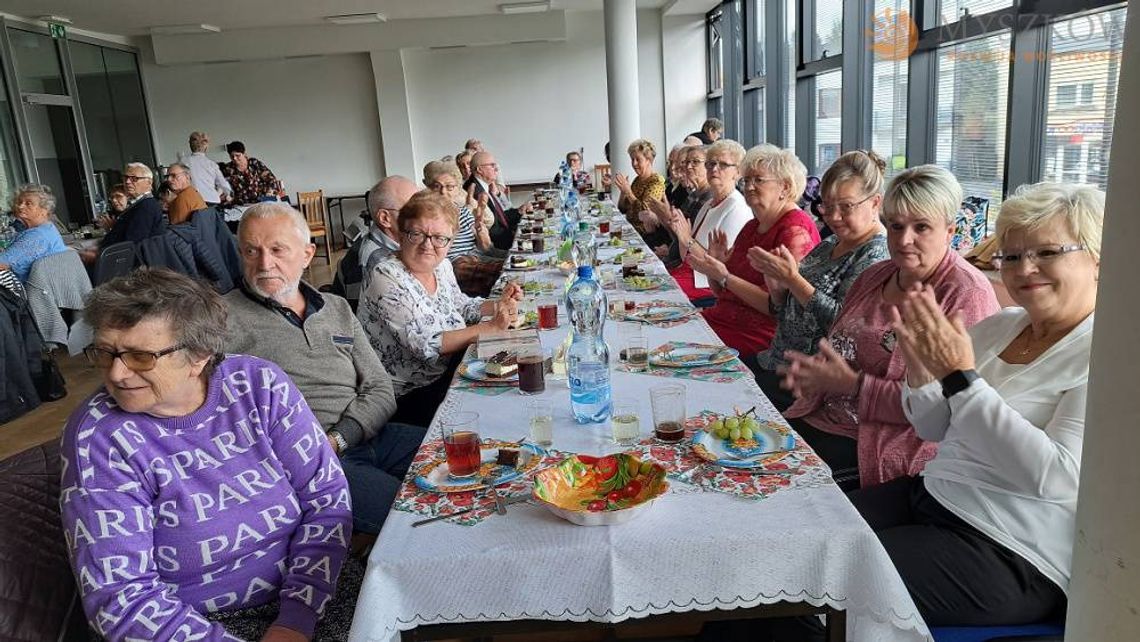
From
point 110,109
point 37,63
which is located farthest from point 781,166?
point 110,109

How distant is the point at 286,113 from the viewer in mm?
11797

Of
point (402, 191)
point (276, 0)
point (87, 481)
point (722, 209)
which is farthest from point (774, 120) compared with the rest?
point (87, 481)

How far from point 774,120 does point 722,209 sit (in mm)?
4934

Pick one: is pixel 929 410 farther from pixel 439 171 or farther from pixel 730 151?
pixel 439 171

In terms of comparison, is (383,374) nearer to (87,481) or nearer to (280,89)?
(87,481)

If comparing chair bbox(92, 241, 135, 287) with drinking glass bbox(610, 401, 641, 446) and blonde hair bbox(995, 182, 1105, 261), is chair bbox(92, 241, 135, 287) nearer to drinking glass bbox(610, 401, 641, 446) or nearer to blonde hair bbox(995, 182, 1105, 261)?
drinking glass bbox(610, 401, 641, 446)

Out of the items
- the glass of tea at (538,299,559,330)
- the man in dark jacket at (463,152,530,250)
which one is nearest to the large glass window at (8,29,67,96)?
the man in dark jacket at (463,152,530,250)

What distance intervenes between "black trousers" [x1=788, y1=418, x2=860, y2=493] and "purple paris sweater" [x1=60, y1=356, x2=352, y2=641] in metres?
1.24

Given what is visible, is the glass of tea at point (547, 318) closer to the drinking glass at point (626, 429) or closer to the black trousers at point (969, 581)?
the drinking glass at point (626, 429)

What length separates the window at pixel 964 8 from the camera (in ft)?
13.2

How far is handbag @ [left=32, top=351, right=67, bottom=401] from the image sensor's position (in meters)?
4.71

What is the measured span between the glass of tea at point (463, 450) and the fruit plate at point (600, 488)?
150 millimetres

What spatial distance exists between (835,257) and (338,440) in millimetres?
1705

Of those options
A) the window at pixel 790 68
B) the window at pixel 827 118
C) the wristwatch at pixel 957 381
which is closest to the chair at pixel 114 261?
the wristwatch at pixel 957 381
